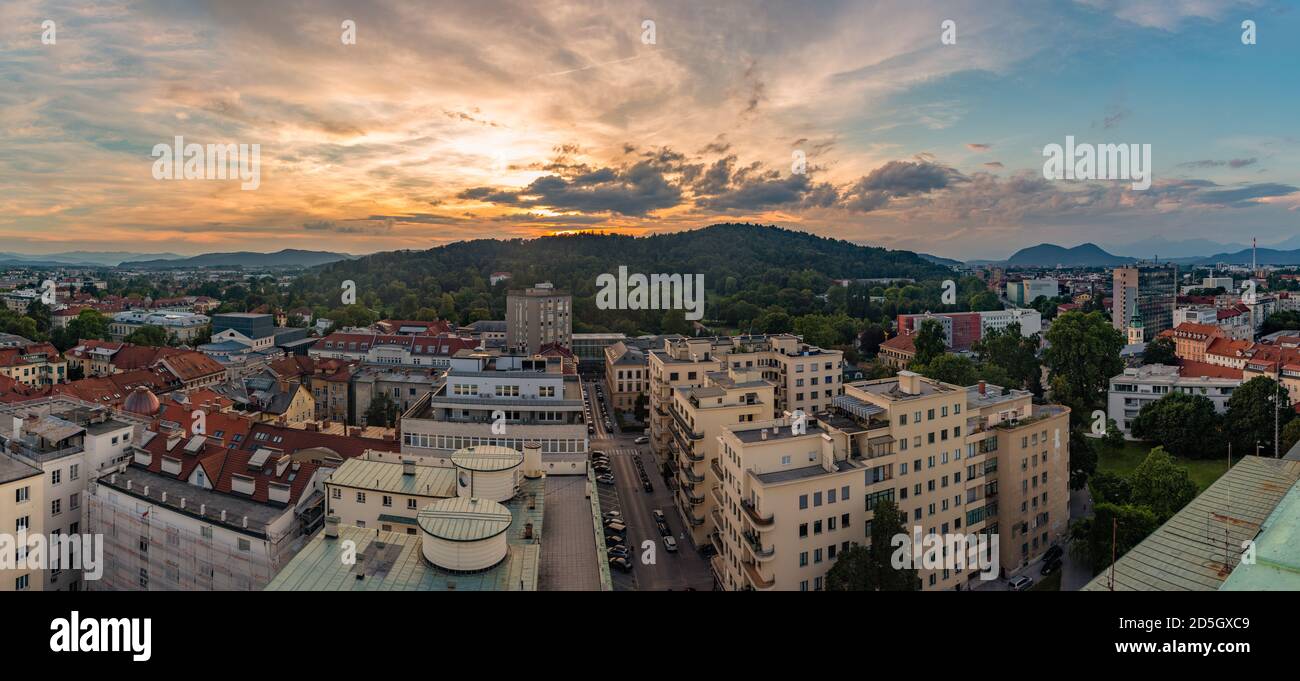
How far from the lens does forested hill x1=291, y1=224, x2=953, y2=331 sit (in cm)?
8094

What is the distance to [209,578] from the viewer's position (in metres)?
15.6

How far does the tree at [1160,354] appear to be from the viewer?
159 ft

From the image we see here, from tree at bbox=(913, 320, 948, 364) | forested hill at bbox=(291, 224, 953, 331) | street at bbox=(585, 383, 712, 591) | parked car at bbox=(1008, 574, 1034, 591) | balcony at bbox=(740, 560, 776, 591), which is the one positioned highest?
forested hill at bbox=(291, 224, 953, 331)

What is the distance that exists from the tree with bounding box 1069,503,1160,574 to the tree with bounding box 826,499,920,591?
622 centimetres

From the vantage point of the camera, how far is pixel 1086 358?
40594 millimetres

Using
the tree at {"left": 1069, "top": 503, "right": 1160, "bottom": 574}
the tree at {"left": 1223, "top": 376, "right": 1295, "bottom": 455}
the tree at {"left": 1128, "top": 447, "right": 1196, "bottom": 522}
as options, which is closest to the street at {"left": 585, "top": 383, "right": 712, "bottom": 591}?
the tree at {"left": 1069, "top": 503, "right": 1160, "bottom": 574}

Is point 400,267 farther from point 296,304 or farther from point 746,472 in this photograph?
point 746,472

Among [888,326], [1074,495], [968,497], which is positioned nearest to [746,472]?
[968,497]

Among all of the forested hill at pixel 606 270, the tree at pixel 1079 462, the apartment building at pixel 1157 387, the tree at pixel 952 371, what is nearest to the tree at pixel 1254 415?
the apartment building at pixel 1157 387

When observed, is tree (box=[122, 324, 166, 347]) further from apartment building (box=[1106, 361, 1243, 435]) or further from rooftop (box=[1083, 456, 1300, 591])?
apartment building (box=[1106, 361, 1243, 435])

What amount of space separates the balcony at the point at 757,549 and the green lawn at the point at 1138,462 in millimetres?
19406

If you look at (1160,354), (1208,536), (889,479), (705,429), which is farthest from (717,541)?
(1160,354)

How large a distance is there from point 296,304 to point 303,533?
8249 centimetres

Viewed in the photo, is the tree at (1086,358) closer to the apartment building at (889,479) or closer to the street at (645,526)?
the apartment building at (889,479)
